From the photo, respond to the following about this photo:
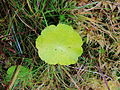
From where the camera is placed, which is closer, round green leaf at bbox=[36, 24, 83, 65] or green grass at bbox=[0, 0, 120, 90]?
round green leaf at bbox=[36, 24, 83, 65]

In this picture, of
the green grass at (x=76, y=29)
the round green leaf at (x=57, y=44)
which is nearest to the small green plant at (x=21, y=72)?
the green grass at (x=76, y=29)

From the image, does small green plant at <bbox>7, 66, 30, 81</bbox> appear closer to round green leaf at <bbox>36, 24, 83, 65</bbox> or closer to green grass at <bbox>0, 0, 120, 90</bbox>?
green grass at <bbox>0, 0, 120, 90</bbox>

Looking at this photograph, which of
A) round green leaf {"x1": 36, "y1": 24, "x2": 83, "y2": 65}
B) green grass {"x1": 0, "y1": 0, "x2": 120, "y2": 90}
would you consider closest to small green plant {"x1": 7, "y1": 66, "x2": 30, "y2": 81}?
green grass {"x1": 0, "y1": 0, "x2": 120, "y2": 90}

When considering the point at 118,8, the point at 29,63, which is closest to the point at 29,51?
the point at 29,63

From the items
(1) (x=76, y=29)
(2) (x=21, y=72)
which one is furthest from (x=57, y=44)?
(2) (x=21, y=72)

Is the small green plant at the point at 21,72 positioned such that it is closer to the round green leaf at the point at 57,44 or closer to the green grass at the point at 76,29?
the green grass at the point at 76,29

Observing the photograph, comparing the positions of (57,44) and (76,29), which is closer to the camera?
(57,44)

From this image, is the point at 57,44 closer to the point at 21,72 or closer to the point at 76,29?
the point at 76,29

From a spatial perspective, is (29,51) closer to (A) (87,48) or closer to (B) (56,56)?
(B) (56,56)
